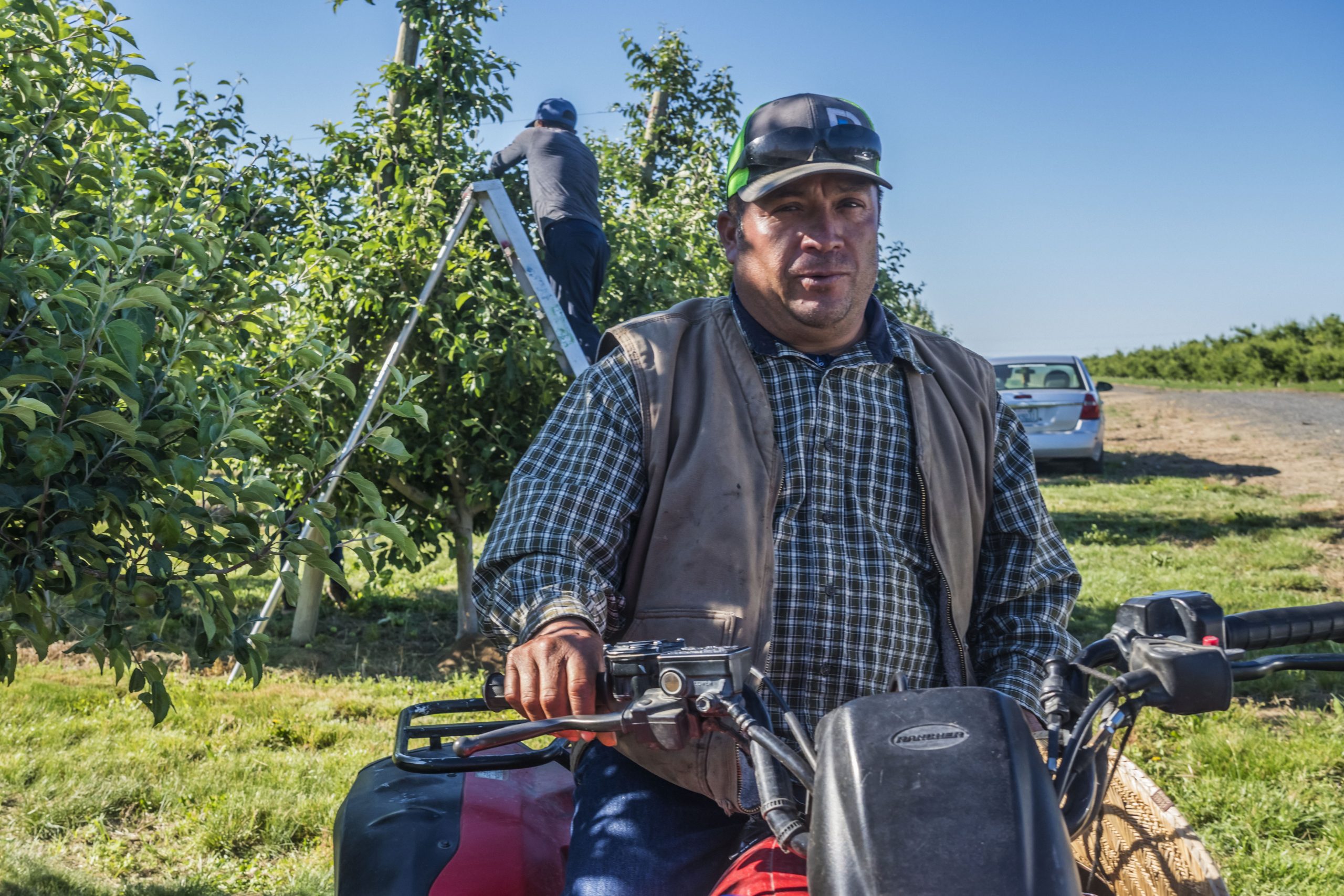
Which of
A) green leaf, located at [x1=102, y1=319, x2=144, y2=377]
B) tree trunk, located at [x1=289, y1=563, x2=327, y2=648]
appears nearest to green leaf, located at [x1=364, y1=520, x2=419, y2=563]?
green leaf, located at [x1=102, y1=319, x2=144, y2=377]

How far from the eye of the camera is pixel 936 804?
3.58 ft

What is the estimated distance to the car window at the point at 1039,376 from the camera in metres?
15.6

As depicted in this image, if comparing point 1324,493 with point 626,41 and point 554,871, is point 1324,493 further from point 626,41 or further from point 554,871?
point 554,871

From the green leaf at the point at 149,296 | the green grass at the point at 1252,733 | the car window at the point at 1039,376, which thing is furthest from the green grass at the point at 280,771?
the car window at the point at 1039,376

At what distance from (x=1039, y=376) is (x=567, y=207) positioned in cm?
1099

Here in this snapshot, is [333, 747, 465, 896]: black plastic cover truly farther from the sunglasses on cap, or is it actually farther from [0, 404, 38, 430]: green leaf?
the sunglasses on cap

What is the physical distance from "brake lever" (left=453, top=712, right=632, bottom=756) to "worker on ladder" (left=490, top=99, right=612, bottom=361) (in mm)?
4872

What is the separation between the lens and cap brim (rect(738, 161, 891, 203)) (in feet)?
6.96

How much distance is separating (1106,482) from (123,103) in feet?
46.7

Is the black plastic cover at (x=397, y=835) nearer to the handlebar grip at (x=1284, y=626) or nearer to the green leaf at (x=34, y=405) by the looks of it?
the green leaf at (x=34, y=405)

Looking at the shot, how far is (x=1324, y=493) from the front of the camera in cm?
1283

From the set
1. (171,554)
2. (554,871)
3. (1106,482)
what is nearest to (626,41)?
(1106,482)

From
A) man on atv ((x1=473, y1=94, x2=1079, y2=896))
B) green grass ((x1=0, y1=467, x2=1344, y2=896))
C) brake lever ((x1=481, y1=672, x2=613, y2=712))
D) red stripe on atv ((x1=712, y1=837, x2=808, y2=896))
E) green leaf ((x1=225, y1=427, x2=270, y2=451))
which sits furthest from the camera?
green grass ((x1=0, y1=467, x2=1344, y2=896))

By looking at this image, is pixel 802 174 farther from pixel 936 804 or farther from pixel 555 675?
pixel 936 804
